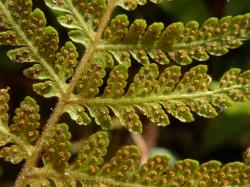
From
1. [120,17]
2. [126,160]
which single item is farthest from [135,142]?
[120,17]

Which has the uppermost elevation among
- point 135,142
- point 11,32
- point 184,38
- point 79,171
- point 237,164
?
point 184,38

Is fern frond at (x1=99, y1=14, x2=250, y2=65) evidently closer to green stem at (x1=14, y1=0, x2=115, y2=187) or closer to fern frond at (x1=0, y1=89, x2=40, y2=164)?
green stem at (x1=14, y1=0, x2=115, y2=187)

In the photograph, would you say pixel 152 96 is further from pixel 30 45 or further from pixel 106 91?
pixel 30 45

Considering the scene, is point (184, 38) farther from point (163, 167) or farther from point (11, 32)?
point (11, 32)

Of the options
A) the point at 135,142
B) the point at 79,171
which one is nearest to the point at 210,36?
the point at 79,171

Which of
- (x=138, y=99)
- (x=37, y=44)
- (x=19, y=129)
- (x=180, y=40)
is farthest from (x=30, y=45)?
(x=180, y=40)

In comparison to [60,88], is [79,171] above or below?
below

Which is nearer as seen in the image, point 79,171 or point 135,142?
point 79,171
